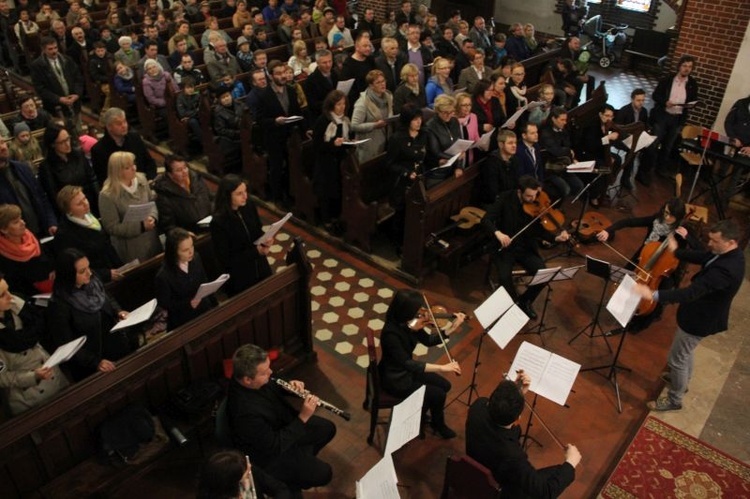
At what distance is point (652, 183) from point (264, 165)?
17.5ft

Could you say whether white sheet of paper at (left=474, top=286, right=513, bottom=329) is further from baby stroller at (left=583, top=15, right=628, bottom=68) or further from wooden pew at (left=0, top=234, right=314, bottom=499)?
baby stroller at (left=583, top=15, right=628, bottom=68)

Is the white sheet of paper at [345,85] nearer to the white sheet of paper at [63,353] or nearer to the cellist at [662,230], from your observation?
the cellist at [662,230]

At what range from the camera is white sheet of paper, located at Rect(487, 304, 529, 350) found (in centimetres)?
425

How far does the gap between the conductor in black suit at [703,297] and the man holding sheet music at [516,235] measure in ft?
4.09

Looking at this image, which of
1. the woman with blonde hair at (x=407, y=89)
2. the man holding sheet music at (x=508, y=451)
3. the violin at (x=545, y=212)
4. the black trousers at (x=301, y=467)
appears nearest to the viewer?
the man holding sheet music at (x=508, y=451)

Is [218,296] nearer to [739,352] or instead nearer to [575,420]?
[575,420]

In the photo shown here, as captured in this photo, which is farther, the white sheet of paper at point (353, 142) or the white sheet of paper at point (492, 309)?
the white sheet of paper at point (353, 142)

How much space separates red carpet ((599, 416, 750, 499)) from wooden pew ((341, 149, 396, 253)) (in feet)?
10.4

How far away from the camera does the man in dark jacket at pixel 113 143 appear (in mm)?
5477

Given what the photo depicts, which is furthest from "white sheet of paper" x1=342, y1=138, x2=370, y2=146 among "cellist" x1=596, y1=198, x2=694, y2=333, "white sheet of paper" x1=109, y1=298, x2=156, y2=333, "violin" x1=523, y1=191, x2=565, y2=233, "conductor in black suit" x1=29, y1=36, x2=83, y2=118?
"conductor in black suit" x1=29, y1=36, x2=83, y2=118

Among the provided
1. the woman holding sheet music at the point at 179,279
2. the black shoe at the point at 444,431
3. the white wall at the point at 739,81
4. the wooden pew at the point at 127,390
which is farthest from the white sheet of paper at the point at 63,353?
the white wall at the point at 739,81

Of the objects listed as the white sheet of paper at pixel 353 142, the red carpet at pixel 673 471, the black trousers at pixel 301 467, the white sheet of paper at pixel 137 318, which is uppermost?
the white sheet of paper at pixel 353 142

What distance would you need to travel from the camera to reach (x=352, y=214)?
21.2 ft

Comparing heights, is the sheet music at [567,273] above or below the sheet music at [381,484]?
below
